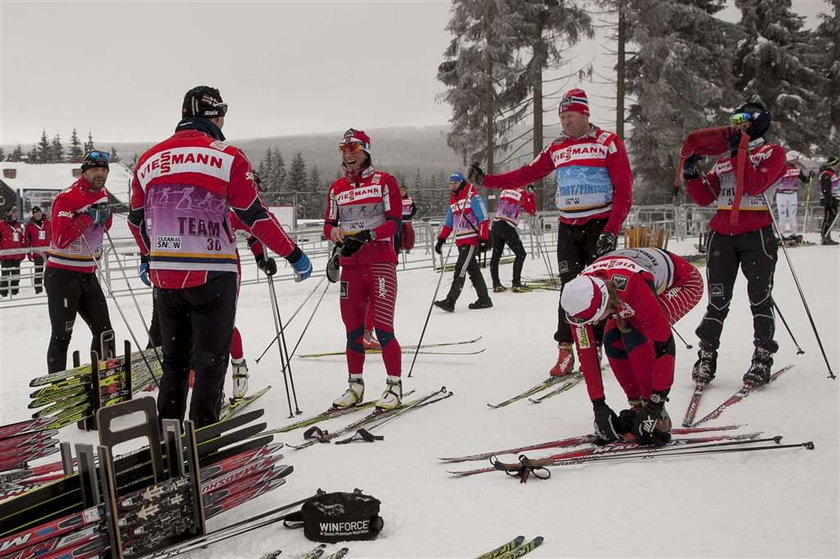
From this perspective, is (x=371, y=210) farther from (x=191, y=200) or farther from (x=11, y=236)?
(x=11, y=236)

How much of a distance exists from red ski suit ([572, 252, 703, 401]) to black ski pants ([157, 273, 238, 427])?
198cm

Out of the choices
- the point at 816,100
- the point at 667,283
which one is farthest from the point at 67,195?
the point at 816,100

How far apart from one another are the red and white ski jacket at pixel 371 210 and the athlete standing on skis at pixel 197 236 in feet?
4.12

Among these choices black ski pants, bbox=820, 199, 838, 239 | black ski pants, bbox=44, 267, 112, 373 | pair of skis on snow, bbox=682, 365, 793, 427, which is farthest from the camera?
black ski pants, bbox=820, 199, 838, 239

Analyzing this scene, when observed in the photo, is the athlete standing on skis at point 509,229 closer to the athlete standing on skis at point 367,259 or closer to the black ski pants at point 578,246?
the black ski pants at point 578,246

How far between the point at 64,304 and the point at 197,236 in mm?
→ 2508

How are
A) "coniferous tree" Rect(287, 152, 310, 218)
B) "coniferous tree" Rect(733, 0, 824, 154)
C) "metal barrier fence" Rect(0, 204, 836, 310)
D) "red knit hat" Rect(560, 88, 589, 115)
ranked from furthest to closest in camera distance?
"coniferous tree" Rect(287, 152, 310, 218)
"coniferous tree" Rect(733, 0, 824, 154)
"metal barrier fence" Rect(0, 204, 836, 310)
"red knit hat" Rect(560, 88, 589, 115)

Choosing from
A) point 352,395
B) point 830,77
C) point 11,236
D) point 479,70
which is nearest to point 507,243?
point 352,395

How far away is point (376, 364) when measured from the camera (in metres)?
6.57

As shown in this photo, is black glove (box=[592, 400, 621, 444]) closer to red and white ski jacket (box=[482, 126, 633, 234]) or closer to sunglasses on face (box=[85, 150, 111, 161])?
red and white ski jacket (box=[482, 126, 633, 234])

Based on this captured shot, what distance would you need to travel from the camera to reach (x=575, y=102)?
4980 millimetres

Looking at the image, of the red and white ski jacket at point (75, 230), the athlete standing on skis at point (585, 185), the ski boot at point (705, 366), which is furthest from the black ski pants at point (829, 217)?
the red and white ski jacket at point (75, 230)

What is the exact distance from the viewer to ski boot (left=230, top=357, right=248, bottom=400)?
534 centimetres

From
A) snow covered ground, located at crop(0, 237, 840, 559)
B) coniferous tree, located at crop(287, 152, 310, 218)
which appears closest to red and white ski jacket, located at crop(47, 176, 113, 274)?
snow covered ground, located at crop(0, 237, 840, 559)
